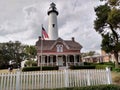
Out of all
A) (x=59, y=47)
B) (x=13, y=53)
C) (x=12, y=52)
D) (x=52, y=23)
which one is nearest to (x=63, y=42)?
(x=59, y=47)

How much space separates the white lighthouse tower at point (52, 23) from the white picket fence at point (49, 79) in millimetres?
25991

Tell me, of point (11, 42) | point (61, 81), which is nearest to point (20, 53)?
point (11, 42)

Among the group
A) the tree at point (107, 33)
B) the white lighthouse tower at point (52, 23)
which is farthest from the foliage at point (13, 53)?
the tree at point (107, 33)

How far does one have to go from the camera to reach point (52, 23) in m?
35.2

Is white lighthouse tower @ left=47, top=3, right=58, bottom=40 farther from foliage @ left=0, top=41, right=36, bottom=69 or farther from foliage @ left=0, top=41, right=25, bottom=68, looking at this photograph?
→ foliage @ left=0, top=41, right=25, bottom=68

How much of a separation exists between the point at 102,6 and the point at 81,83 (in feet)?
64.5

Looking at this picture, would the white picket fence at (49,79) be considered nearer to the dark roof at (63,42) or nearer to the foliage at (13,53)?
the dark roof at (63,42)

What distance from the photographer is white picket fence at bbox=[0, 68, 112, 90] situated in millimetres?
7828

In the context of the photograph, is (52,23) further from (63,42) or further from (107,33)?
(107,33)

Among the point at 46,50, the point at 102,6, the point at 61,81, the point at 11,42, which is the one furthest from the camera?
the point at 11,42

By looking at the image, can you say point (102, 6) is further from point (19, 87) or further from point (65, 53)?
point (19, 87)

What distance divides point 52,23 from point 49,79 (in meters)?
27.7

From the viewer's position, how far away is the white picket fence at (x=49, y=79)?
7.83 meters

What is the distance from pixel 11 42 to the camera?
54.3 m
